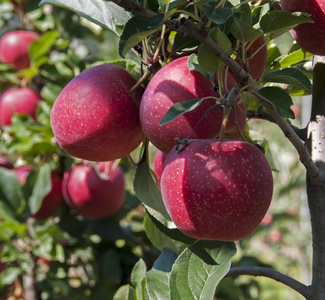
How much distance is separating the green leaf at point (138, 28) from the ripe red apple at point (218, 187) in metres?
0.13

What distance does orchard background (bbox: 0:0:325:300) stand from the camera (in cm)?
53

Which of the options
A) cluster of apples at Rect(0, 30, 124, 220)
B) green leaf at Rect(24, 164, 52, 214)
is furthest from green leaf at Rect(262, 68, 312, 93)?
green leaf at Rect(24, 164, 52, 214)

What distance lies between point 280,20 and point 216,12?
0.08 meters

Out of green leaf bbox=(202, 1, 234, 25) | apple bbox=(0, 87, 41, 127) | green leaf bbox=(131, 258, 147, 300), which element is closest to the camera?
green leaf bbox=(202, 1, 234, 25)

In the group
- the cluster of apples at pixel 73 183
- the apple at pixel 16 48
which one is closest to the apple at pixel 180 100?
the cluster of apples at pixel 73 183

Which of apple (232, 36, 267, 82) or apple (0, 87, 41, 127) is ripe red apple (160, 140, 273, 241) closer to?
apple (232, 36, 267, 82)

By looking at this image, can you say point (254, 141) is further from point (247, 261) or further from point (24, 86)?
point (24, 86)

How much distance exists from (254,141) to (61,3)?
388 mm

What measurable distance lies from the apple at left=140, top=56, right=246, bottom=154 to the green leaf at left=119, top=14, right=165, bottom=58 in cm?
8

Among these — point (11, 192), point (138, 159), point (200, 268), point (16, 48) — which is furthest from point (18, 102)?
point (200, 268)

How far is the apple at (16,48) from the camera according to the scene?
5.80ft

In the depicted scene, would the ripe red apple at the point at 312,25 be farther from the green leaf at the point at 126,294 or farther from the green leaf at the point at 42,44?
the green leaf at the point at 42,44

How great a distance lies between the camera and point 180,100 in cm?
57

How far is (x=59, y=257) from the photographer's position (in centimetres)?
139
